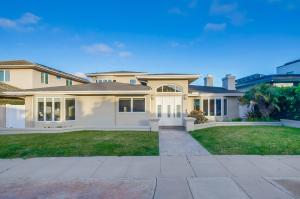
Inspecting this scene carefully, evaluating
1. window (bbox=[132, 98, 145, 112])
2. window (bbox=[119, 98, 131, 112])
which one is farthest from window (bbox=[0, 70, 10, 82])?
window (bbox=[132, 98, 145, 112])

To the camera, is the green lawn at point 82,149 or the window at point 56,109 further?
the window at point 56,109

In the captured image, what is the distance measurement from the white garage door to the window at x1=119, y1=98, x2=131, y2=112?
881cm

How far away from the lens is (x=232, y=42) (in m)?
22.7

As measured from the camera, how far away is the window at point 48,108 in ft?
58.0

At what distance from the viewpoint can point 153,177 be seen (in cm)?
617

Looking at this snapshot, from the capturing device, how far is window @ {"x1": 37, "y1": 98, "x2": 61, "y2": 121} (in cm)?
1769

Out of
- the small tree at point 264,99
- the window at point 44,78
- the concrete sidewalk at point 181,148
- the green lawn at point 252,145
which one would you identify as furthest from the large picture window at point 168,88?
the window at point 44,78

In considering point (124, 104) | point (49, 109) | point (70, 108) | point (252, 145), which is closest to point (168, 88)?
point (124, 104)

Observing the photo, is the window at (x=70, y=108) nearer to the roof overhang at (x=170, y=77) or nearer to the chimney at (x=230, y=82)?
the roof overhang at (x=170, y=77)

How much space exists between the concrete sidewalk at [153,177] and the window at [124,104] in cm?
969

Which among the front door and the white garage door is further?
the white garage door

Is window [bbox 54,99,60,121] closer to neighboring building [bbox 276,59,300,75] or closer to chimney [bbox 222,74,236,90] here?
chimney [bbox 222,74,236,90]

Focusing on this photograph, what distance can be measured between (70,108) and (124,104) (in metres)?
4.61

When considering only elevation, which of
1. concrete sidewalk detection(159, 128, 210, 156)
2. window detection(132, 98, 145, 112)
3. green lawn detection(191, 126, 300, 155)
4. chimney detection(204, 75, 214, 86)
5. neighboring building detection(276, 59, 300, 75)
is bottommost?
concrete sidewalk detection(159, 128, 210, 156)
